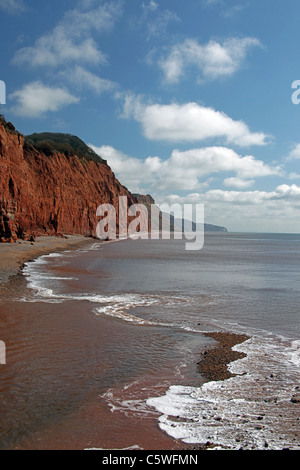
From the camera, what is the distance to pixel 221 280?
1856cm

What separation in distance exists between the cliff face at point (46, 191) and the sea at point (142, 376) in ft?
78.3

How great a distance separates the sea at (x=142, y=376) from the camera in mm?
→ 4102

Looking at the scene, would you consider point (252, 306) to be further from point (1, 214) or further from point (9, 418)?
point (1, 214)

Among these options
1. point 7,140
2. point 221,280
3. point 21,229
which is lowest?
point 221,280

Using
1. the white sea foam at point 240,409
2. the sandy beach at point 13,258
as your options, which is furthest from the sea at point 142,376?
the sandy beach at point 13,258

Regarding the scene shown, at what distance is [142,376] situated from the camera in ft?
19.4

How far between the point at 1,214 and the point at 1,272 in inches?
646

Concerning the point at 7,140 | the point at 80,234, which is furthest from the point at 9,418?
the point at 80,234

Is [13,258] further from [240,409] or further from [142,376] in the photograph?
[240,409]

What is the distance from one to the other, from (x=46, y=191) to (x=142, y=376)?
155 ft

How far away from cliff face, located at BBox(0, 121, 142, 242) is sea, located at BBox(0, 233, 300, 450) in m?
23.9
